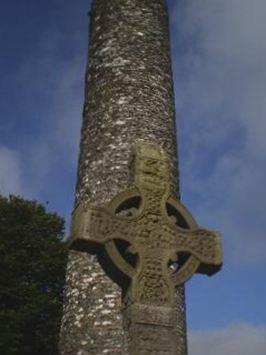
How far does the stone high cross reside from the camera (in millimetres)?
4887

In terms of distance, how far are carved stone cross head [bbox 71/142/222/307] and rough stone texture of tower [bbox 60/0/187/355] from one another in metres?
4.68

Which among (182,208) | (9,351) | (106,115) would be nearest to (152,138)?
(106,115)

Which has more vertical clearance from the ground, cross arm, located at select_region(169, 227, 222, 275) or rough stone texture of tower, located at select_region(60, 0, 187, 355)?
rough stone texture of tower, located at select_region(60, 0, 187, 355)

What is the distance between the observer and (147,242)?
5.10 metres

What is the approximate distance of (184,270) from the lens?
17.1ft

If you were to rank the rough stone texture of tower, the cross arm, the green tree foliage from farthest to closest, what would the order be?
1. the green tree foliage
2. the rough stone texture of tower
3. the cross arm

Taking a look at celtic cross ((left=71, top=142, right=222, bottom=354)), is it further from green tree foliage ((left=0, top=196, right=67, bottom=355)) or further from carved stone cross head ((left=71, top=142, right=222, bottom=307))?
green tree foliage ((left=0, top=196, right=67, bottom=355))

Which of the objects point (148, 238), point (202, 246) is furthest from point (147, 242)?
point (202, 246)

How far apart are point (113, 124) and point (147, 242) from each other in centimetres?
697

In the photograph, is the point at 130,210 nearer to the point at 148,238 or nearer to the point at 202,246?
the point at 148,238

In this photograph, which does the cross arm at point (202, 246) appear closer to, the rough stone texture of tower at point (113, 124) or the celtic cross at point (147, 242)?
the celtic cross at point (147, 242)

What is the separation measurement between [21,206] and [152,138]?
33.8ft

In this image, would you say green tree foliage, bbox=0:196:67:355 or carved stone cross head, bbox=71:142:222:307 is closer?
carved stone cross head, bbox=71:142:222:307

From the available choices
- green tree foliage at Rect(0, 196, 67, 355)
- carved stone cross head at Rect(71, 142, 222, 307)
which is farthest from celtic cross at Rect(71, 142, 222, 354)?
green tree foliage at Rect(0, 196, 67, 355)
